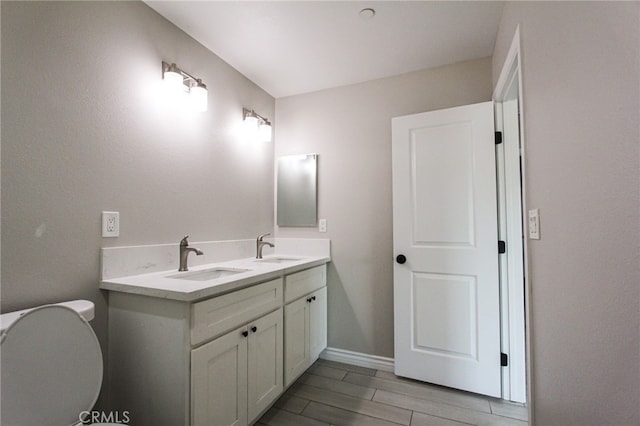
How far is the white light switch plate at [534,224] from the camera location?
3.63ft

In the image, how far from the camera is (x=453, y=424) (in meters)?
1.60

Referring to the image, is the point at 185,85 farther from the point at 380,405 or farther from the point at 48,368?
the point at 380,405

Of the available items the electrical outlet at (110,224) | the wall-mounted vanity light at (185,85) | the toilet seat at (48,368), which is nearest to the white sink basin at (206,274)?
the electrical outlet at (110,224)

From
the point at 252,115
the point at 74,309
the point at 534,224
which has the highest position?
the point at 252,115

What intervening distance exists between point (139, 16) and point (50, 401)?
5.98ft

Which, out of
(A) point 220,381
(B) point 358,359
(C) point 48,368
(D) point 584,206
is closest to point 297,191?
(B) point 358,359

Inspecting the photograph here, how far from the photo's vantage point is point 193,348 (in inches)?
45.4

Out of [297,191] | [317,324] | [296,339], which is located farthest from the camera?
[297,191]

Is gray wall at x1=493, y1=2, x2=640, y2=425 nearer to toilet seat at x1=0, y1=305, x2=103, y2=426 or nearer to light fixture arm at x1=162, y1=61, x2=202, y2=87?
toilet seat at x1=0, y1=305, x2=103, y2=426

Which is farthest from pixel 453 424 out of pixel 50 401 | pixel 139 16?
pixel 139 16

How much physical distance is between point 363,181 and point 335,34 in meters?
1.09

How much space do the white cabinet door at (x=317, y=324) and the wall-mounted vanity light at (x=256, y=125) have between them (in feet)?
4.66

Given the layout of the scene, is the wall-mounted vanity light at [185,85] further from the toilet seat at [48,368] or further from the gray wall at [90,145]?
the toilet seat at [48,368]

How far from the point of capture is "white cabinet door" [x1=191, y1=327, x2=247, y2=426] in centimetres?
116
